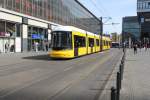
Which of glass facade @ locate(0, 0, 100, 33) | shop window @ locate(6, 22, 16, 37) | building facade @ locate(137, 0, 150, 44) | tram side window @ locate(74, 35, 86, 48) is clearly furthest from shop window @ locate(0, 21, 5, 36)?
building facade @ locate(137, 0, 150, 44)

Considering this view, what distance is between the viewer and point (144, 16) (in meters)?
136

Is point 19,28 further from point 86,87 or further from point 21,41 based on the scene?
point 86,87

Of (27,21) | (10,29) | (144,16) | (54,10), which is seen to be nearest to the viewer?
(10,29)

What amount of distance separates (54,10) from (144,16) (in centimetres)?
7309

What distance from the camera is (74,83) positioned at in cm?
1515

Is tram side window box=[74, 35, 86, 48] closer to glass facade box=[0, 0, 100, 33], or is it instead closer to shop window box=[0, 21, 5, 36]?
shop window box=[0, 21, 5, 36]

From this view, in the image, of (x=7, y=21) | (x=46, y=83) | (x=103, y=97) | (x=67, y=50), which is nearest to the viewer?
(x=103, y=97)

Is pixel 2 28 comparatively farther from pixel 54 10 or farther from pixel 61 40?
pixel 54 10

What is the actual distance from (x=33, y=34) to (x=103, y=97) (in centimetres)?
4632

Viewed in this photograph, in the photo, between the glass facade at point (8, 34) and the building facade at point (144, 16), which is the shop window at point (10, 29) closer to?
the glass facade at point (8, 34)

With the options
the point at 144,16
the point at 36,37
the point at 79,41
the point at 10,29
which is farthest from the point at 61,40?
the point at 144,16

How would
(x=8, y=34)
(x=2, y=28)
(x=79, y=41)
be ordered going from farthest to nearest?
(x=8, y=34) < (x=2, y=28) < (x=79, y=41)

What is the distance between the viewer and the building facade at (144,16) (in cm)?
13338

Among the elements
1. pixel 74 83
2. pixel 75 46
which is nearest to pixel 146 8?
pixel 75 46
